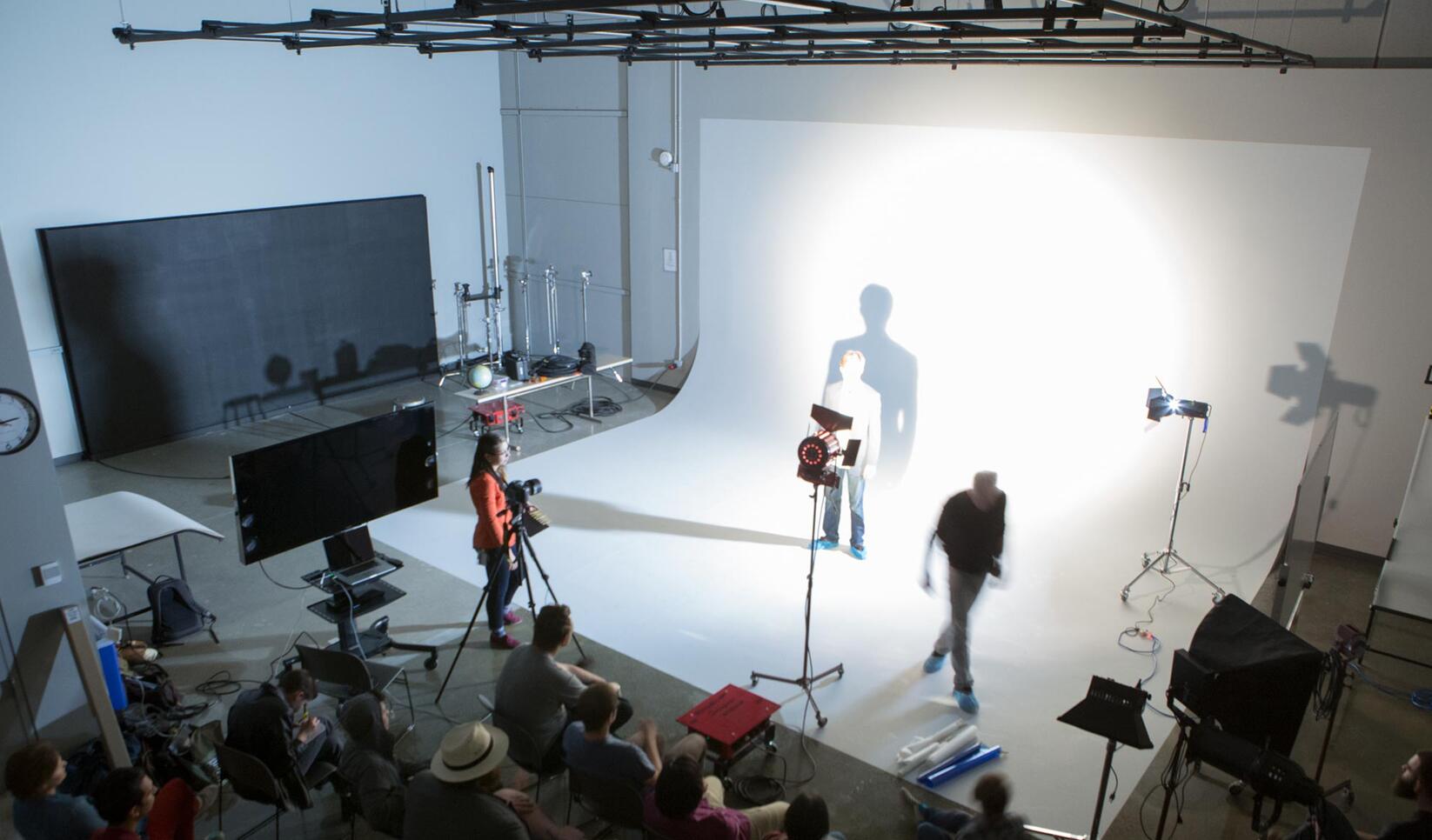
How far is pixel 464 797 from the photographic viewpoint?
3.10 metres

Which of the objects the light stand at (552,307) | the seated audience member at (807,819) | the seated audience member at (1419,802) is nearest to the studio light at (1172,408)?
the seated audience member at (1419,802)

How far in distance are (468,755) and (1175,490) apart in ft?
17.6

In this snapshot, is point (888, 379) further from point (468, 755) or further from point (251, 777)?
point (251, 777)

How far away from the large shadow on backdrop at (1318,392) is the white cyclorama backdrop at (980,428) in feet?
0.28

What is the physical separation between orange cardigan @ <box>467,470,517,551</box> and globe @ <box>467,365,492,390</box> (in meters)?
3.11

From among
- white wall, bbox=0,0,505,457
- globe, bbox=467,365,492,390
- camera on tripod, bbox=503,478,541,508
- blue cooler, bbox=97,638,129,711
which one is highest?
white wall, bbox=0,0,505,457

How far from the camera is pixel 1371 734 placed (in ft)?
15.1

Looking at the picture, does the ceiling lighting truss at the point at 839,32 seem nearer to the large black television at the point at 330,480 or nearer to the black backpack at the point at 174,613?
the large black television at the point at 330,480

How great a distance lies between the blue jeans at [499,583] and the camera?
16.8 ft

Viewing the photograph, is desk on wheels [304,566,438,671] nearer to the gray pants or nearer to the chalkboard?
the gray pants

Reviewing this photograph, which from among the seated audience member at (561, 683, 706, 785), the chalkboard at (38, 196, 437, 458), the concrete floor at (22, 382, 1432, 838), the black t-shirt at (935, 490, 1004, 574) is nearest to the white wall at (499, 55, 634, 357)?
the chalkboard at (38, 196, 437, 458)

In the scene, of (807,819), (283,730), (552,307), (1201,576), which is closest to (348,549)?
(283,730)

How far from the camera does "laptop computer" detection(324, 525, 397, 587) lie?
15.8ft

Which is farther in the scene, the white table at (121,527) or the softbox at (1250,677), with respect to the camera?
the white table at (121,527)
